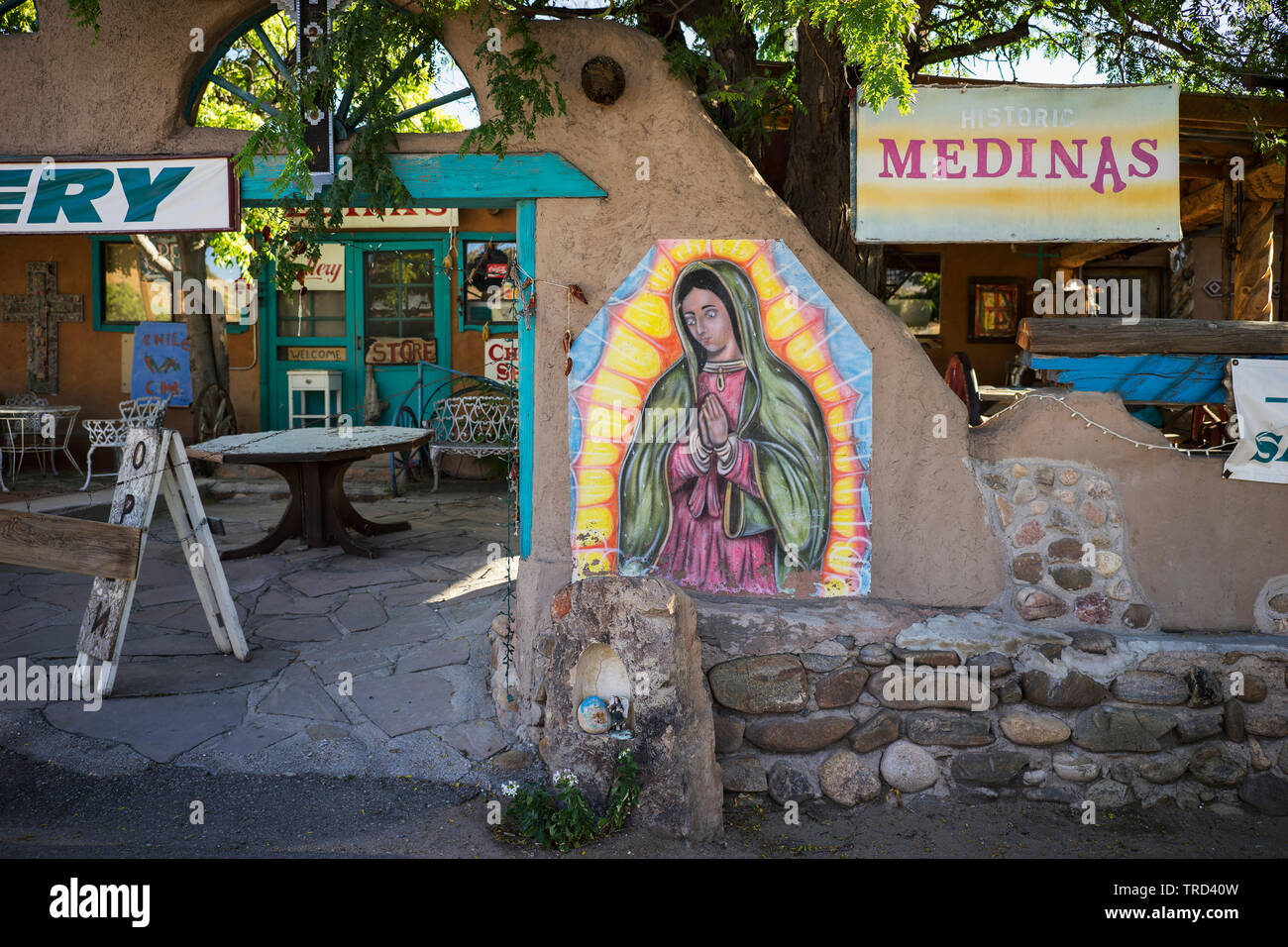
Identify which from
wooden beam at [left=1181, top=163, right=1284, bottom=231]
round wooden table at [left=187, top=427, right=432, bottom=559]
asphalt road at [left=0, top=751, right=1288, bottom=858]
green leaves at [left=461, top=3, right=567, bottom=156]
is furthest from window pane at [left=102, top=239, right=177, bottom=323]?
wooden beam at [left=1181, top=163, right=1284, bottom=231]

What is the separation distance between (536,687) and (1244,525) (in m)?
3.20

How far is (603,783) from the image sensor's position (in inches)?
149

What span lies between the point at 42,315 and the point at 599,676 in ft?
33.9

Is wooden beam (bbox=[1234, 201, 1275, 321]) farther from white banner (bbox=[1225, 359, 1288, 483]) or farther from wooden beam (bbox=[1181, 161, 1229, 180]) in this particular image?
white banner (bbox=[1225, 359, 1288, 483])

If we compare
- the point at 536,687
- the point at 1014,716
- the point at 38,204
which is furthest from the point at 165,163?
the point at 1014,716

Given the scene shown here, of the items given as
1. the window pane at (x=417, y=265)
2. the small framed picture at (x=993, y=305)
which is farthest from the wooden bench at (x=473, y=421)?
the small framed picture at (x=993, y=305)

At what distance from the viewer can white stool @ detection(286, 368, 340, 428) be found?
10.9 meters

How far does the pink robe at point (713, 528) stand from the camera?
4379mm

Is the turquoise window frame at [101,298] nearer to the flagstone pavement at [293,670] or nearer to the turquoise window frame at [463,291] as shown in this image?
the turquoise window frame at [463,291]

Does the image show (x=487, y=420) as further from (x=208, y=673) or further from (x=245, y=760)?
(x=245, y=760)

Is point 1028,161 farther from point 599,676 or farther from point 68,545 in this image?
point 68,545

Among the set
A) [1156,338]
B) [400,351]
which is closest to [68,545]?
[1156,338]

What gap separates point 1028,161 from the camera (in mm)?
4344

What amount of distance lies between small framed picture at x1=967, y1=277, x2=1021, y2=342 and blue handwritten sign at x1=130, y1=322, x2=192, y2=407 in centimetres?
879
